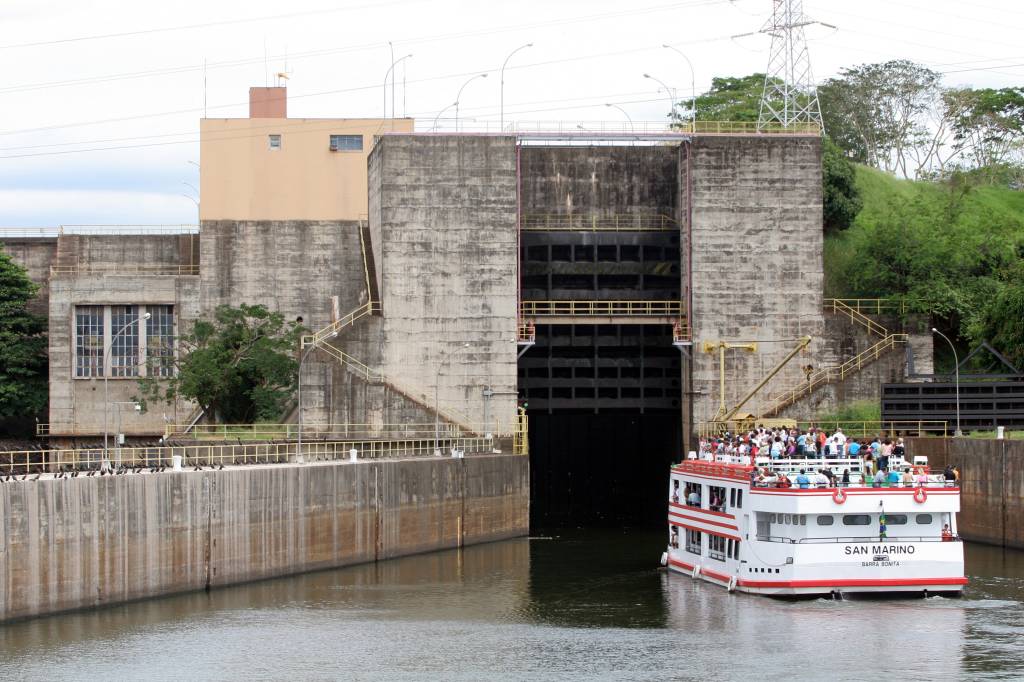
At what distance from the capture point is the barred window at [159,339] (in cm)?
7488

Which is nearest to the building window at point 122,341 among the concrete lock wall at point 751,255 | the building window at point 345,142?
the building window at point 345,142

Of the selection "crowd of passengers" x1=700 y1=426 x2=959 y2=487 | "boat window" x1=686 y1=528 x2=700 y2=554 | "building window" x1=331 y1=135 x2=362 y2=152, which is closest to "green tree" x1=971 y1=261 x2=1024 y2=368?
"crowd of passengers" x1=700 y1=426 x2=959 y2=487

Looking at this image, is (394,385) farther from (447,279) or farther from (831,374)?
(831,374)

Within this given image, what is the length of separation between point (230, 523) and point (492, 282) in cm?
2206

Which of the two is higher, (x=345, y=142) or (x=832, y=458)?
(x=345, y=142)

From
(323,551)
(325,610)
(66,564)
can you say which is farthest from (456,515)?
(66,564)

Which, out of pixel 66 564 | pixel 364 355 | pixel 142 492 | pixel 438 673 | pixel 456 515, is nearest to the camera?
pixel 438 673

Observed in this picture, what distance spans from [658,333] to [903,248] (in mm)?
13265

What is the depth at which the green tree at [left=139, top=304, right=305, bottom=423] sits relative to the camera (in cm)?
6875

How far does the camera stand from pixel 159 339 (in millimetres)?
75500

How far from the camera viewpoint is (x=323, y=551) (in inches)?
2207

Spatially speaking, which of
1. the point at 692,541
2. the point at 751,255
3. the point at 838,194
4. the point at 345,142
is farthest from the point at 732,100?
the point at 692,541

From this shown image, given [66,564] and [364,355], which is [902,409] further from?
[66,564]

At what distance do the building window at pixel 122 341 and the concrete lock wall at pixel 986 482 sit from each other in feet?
115
